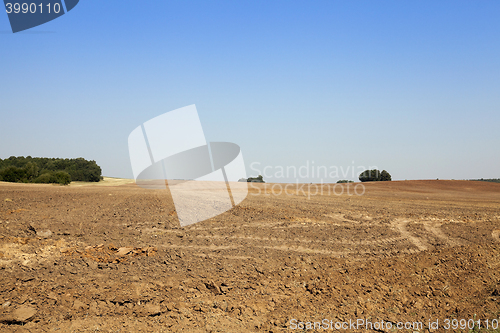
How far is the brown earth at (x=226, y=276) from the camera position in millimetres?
5199

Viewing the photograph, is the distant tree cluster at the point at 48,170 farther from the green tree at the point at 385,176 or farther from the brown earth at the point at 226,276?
the green tree at the point at 385,176

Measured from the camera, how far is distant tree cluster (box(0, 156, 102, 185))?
3972 centimetres

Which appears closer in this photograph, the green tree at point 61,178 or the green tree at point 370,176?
the green tree at point 61,178

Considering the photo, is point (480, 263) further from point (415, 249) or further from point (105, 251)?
point (105, 251)

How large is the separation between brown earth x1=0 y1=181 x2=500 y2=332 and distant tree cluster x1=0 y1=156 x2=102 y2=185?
32540 mm

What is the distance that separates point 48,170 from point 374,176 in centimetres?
5309

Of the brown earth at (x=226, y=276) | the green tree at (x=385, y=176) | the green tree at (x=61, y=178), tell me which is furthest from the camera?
the green tree at (x=385, y=176)

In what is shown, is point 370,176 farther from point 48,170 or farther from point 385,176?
point 48,170

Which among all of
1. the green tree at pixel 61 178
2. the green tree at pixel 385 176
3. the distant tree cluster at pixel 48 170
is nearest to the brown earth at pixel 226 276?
the green tree at pixel 61 178

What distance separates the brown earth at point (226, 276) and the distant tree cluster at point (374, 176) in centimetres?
4738

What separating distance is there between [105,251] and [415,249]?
885cm

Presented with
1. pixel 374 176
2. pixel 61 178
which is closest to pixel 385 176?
pixel 374 176

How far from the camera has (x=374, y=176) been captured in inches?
2318

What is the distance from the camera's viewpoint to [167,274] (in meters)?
6.87
